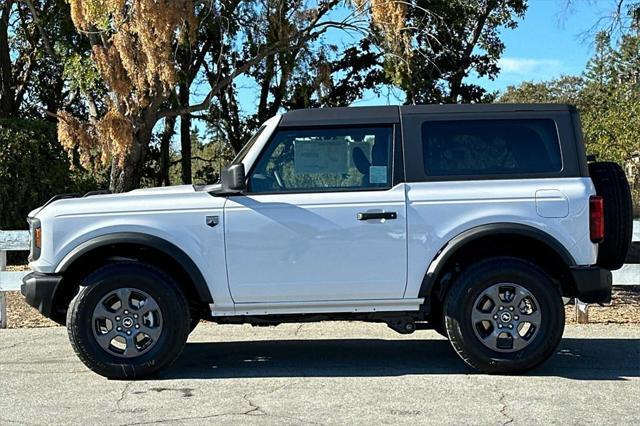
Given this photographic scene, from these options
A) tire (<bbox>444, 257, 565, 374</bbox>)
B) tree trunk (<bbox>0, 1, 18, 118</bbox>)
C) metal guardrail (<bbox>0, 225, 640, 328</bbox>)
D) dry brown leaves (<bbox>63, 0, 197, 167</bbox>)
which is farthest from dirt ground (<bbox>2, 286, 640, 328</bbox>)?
tree trunk (<bbox>0, 1, 18, 118</bbox>)

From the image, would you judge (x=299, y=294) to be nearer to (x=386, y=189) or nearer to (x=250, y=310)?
(x=250, y=310)

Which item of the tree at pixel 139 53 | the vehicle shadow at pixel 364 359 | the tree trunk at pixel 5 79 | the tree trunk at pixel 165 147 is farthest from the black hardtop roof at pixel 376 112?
the tree trunk at pixel 165 147

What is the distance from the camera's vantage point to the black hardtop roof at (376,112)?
6543 millimetres

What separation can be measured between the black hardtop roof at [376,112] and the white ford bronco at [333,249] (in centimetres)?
23

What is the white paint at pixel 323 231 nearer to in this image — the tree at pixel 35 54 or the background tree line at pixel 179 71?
the background tree line at pixel 179 71

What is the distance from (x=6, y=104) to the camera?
17.8 meters

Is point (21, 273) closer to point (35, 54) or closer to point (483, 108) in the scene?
point (483, 108)

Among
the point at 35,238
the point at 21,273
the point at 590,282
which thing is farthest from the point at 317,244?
the point at 21,273

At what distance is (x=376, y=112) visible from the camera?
662 centimetres

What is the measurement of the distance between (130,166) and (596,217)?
30.2 ft

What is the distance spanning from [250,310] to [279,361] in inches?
35.0

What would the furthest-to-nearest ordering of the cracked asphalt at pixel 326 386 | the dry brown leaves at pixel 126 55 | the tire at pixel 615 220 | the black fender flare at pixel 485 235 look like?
the dry brown leaves at pixel 126 55
the tire at pixel 615 220
the black fender flare at pixel 485 235
the cracked asphalt at pixel 326 386

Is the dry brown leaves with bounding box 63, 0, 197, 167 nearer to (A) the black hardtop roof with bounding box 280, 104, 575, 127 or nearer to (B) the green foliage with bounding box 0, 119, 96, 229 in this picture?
(B) the green foliage with bounding box 0, 119, 96, 229

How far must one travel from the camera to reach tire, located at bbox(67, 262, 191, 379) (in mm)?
6301
